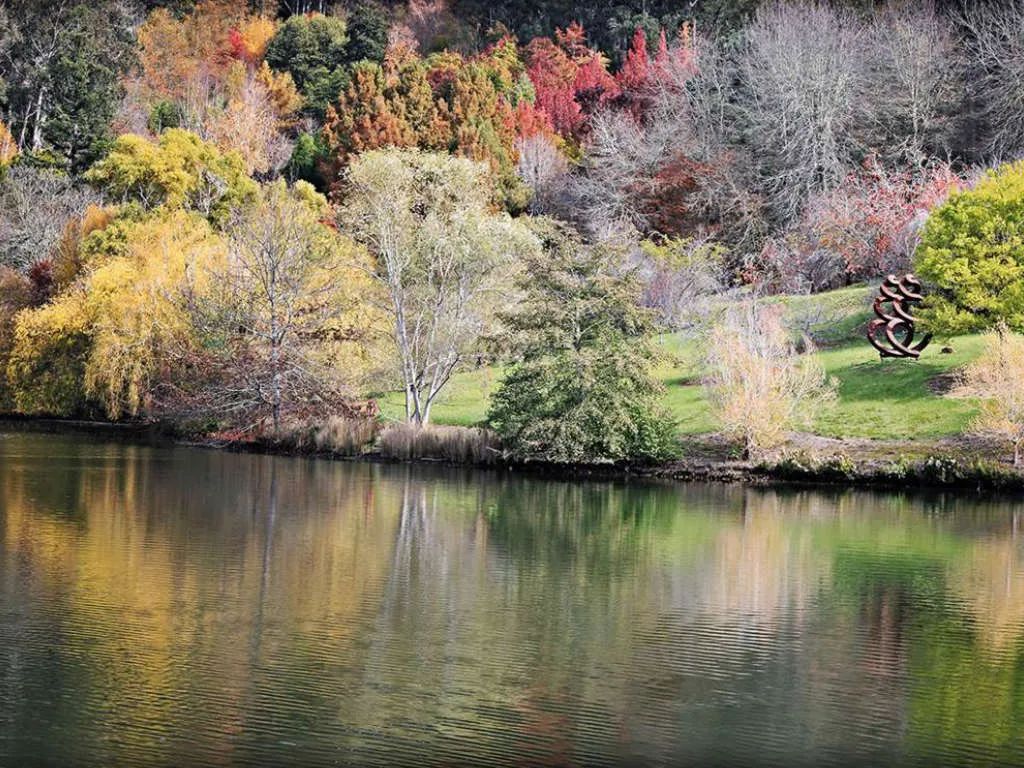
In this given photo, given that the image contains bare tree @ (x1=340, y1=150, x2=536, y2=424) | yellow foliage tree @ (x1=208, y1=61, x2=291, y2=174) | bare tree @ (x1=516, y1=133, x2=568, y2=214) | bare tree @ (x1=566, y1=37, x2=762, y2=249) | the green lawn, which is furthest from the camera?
yellow foliage tree @ (x1=208, y1=61, x2=291, y2=174)

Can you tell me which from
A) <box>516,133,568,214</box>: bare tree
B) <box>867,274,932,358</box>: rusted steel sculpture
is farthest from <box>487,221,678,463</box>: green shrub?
<box>516,133,568,214</box>: bare tree

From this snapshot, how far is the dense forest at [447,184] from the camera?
47.5m

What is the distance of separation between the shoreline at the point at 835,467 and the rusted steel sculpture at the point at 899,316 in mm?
6912

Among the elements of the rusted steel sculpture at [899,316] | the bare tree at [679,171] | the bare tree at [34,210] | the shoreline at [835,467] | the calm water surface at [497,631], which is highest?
the bare tree at [679,171]

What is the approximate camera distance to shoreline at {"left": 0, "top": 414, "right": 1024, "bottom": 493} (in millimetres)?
37969

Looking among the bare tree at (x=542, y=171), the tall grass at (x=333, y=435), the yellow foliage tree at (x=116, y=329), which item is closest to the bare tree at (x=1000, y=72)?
the bare tree at (x=542, y=171)

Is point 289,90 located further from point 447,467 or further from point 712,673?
point 712,673

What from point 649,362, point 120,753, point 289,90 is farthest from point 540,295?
point 289,90

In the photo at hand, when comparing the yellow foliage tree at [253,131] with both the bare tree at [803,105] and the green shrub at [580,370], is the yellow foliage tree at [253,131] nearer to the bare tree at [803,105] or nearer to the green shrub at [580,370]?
the bare tree at [803,105]

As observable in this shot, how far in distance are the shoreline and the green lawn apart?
1.18 metres

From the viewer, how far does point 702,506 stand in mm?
34625

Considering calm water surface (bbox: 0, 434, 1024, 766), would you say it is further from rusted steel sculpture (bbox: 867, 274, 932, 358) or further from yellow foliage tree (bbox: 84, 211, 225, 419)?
yellow foliage tree (bbox: 84, 211, 225, 419)

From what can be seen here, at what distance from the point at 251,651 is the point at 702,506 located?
18214mm

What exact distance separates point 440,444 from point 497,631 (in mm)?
23721
